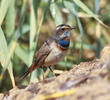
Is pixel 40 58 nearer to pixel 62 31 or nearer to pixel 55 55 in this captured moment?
pixel 55 55

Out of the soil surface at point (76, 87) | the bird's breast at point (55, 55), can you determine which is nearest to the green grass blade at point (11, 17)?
the bird's breast at point (55, 55)

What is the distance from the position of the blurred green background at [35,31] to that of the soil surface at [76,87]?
1.28 ft

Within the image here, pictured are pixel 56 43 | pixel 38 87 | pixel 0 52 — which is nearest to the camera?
pixel 38 87

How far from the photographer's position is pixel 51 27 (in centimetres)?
862

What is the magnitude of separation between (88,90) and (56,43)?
233cm

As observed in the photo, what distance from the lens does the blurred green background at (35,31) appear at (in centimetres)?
509

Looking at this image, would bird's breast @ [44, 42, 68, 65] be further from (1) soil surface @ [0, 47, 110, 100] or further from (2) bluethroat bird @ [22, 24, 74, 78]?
(1) soil surface @ [0, 47, 110, 100]

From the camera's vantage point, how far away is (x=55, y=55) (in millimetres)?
5262

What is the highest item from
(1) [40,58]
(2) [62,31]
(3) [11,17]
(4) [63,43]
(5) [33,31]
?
(3) [11,17]

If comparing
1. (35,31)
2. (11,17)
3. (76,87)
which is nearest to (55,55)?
(35,31)

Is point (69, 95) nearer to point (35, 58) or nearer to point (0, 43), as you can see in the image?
point (0, 43)

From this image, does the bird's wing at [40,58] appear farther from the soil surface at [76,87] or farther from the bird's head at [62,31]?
the soil surface at [76,87]

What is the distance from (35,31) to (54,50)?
47cm

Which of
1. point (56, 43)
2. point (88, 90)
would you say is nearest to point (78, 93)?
point (88, 90)
